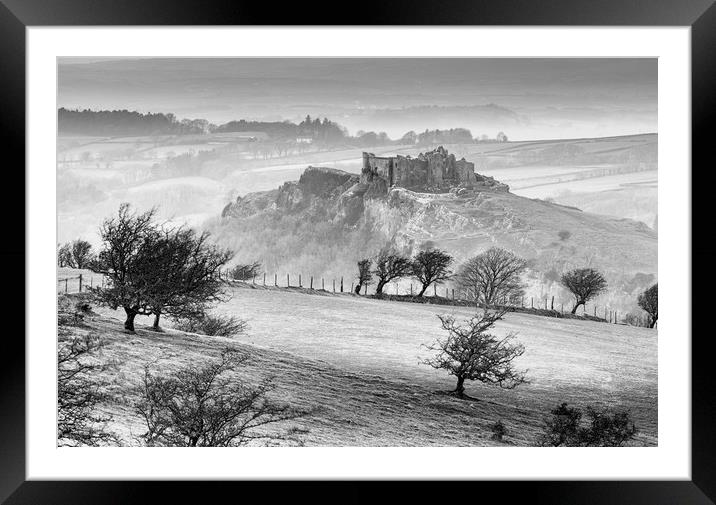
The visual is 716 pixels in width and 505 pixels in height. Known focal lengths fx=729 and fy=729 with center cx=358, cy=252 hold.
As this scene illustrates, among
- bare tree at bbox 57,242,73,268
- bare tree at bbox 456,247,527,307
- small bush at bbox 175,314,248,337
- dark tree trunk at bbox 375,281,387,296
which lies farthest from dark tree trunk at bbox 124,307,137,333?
bare tree at bbox 456,247,527,307

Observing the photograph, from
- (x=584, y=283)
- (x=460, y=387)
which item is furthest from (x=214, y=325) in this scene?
(x=584, y=283)

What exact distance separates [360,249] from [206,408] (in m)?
2.07

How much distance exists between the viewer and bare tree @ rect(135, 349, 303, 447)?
664 centimetres

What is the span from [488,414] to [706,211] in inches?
119

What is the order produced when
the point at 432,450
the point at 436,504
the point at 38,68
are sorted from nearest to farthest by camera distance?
the point at 436,504 < the point at 38,68 < the point at 432,450

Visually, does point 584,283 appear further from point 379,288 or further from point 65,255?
point 65,255

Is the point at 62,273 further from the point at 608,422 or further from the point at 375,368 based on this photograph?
the point at 608,422

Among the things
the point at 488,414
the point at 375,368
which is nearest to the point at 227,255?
the point at 375,368

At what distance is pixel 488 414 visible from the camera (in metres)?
6.91

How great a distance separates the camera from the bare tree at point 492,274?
6988 millimetres

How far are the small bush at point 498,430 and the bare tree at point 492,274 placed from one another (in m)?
1.13

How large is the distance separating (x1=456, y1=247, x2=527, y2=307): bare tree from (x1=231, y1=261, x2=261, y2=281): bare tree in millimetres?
1937

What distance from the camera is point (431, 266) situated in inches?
276
